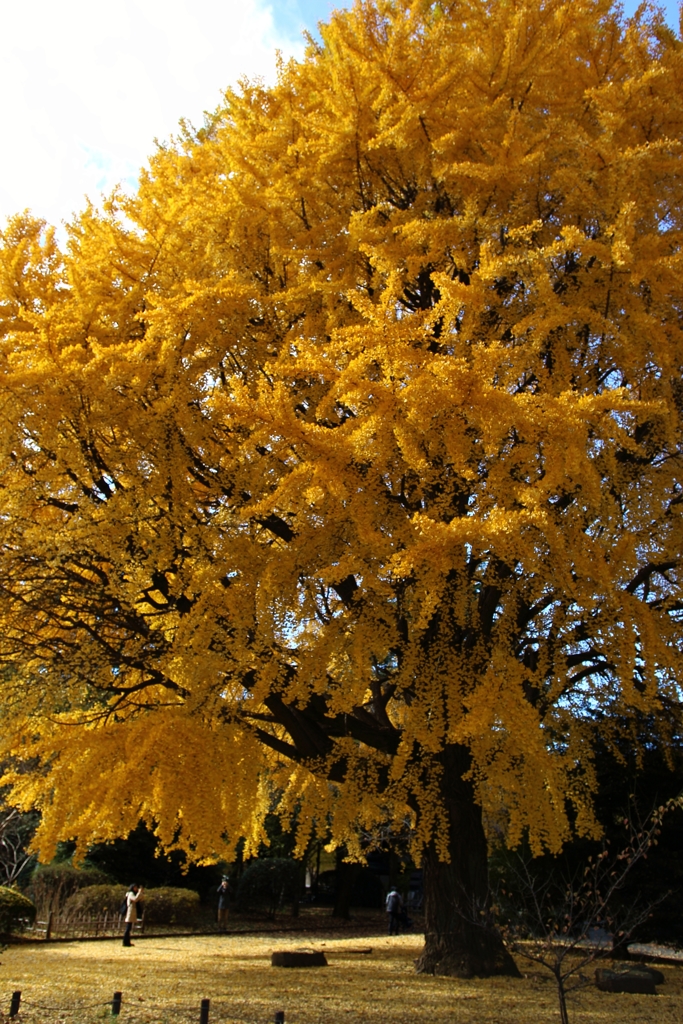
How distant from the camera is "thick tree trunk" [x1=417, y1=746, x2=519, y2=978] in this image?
743cm

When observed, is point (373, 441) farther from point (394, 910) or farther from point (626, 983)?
point (394, 910)

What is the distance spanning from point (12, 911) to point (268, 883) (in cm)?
850

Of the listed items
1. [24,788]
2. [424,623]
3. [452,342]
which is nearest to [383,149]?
[452,342]

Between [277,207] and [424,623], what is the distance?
4.13m

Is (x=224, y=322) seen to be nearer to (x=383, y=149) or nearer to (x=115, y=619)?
(x=383, y=149)

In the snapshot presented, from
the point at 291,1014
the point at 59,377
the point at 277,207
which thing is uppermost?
the point at 277,207

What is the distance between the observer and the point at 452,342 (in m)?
5.96

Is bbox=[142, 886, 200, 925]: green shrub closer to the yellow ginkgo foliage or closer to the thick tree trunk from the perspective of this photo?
the yellow ginkgo foliage

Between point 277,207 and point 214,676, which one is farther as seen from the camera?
point 277,207

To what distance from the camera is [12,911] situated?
39.5ft

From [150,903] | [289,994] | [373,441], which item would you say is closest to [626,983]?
[289,994]

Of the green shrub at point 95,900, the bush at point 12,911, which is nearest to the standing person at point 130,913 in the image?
the bush at point 12,911

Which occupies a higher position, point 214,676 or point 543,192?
point 543,192

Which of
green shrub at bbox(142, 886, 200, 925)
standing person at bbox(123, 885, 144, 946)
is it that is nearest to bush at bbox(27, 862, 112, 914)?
green shrub at bbox(142, 886, 200, 925)
